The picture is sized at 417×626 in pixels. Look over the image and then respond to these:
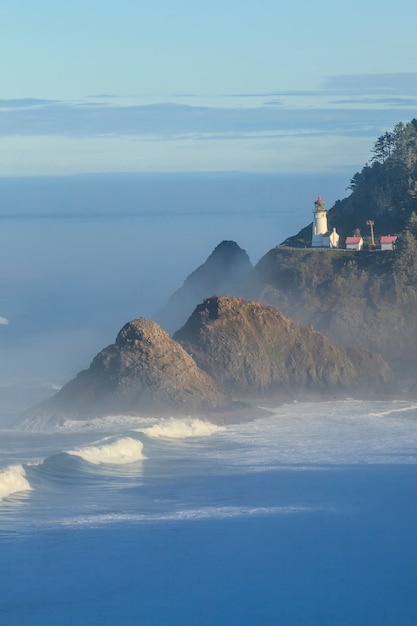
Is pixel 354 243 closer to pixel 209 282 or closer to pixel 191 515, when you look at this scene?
pixel 209 282

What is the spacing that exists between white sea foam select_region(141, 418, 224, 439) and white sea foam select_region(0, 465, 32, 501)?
1047 centimetres

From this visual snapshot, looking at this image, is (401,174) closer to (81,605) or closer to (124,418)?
(124,418)

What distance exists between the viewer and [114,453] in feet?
224

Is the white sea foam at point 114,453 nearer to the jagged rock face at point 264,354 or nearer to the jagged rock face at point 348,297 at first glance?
the jagged rock face at point 264,354

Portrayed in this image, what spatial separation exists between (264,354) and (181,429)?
421 inches

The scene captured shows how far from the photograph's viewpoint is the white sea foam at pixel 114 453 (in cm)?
6712

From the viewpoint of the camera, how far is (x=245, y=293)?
98750 millimetres

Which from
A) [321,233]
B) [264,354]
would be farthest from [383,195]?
[264,354]

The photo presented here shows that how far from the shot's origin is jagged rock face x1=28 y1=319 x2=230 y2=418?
7631cm

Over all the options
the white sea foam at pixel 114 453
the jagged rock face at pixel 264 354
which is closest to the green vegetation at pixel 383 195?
the jagged rock face at pixel 264 354

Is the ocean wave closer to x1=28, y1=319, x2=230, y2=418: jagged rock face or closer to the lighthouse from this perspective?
x1=28, y1=319, x2=230, y2=418: jagged rock face

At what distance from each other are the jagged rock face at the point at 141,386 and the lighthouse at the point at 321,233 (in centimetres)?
2622

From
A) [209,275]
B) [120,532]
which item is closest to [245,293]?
Result: [209,275]

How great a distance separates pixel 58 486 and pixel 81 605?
44.5ft
